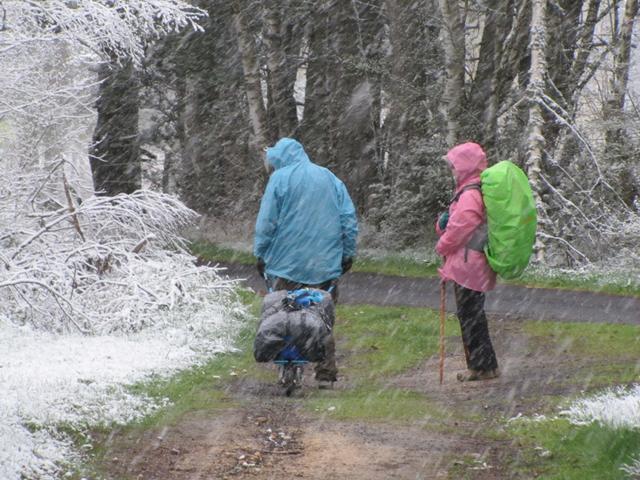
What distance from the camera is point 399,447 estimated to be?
6.99m

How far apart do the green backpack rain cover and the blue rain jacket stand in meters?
1.30

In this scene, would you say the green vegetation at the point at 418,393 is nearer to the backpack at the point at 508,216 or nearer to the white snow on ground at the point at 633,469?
the white snow on ground at the point at 633,469

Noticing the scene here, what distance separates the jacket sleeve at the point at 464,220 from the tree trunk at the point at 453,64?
12024 millimetres

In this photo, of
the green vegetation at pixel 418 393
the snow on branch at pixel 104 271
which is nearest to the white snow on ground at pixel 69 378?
the green vegetation at pixel 418 393

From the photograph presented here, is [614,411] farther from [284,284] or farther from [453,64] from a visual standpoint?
[453,64]

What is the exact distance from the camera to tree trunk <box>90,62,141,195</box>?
20.6m

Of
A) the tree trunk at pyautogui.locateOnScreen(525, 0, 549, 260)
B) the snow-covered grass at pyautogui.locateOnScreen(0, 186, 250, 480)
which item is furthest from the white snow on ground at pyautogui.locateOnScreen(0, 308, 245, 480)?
the tree trunk at pyautogui.locateOnScreen(525, 0, 549, 260)

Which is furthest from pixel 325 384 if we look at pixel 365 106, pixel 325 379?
pixel 365 106

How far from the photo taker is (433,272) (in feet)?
66.1

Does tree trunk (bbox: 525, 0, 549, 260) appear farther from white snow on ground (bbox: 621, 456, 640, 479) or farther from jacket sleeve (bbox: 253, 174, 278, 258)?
white snow on ground (bbox: 621, 456, 640, 479)

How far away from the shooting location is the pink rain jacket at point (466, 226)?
914cm

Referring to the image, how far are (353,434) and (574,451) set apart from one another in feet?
5.21

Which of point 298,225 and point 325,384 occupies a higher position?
point 298,225

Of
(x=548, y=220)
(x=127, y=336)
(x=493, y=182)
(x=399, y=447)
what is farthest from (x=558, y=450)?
(x=548, y=220)
